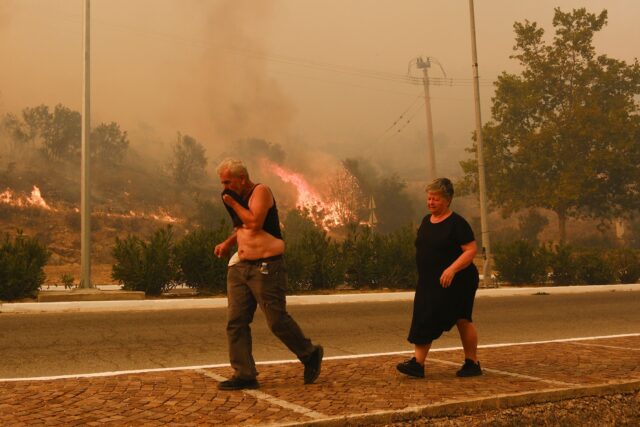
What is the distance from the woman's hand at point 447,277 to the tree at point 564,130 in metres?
40.9

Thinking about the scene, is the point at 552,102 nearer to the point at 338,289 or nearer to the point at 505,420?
the point at 338,289

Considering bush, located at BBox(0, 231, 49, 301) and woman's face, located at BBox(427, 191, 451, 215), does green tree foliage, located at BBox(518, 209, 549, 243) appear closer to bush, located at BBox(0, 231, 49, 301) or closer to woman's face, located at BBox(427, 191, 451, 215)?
bush, located at BBox(0, 231, 49, 301)

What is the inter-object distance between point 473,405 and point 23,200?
2988 inches

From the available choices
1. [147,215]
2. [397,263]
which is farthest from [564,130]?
[147,215]

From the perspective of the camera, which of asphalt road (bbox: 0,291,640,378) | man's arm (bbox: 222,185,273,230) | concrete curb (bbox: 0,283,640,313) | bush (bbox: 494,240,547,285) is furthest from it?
bush (bbox: 494,240,547,285)

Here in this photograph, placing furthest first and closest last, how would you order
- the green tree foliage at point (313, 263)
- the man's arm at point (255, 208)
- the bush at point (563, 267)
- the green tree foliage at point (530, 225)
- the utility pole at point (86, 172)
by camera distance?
the green tree foliage at point (530, 225), the bush at point (563, 267), the green tree foliage at point (313, 263), the utility pole at point (86, 172), the man's arm at point (255, 208)

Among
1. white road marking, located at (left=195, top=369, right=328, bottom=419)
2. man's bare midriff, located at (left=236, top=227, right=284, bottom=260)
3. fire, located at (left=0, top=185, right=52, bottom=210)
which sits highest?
fire, located at (left=0, top=185, right=52, bottom=210)

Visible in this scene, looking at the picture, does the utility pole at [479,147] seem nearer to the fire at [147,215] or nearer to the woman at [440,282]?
the woman at [440,282]

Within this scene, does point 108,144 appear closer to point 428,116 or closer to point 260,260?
point 428,116

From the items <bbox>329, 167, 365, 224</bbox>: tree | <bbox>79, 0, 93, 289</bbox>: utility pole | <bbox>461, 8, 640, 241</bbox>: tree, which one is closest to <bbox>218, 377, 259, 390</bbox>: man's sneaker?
<bbox>79, 0, 93, 289</bbox>: utility pole

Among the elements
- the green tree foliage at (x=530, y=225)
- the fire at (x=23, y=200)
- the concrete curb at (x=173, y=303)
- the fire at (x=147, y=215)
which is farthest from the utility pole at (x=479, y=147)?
the fire at (x=147, y=215)

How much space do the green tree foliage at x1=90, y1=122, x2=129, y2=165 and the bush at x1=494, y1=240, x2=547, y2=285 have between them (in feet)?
300

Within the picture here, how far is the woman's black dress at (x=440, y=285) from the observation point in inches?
231

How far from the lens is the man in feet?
17.8
